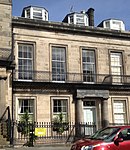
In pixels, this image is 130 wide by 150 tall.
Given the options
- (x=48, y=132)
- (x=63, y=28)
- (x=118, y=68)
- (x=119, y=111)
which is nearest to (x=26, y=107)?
(x=48, y=132)

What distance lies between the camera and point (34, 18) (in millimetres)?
25438

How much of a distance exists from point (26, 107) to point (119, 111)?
799 centimetres

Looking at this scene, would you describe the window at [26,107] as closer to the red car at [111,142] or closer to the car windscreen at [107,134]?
the car windscreen at [107,134]

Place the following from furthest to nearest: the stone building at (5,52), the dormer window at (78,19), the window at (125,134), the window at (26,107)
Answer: the dormer window at (78,19), the window at (26,107), the stone building at (5,52), the window at (125,134)

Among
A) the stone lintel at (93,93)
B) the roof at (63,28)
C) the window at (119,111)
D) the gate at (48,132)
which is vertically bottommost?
the gate at (48,132)

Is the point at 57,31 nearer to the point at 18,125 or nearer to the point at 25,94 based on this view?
the point at 25,94

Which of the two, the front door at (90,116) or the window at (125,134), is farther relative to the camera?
the front door at (90,116)

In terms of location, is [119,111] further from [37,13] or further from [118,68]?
[37,13]

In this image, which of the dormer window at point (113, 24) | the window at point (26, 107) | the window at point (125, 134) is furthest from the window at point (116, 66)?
the window at point (125, 134)

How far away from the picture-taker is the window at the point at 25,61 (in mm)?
22609

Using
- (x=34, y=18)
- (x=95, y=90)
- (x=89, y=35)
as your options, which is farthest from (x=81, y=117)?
(x=34, y=18)

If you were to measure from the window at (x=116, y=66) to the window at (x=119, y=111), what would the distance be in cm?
190

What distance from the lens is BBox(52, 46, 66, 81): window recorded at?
2353 centimetres

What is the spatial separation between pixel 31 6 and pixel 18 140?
1172 cm
